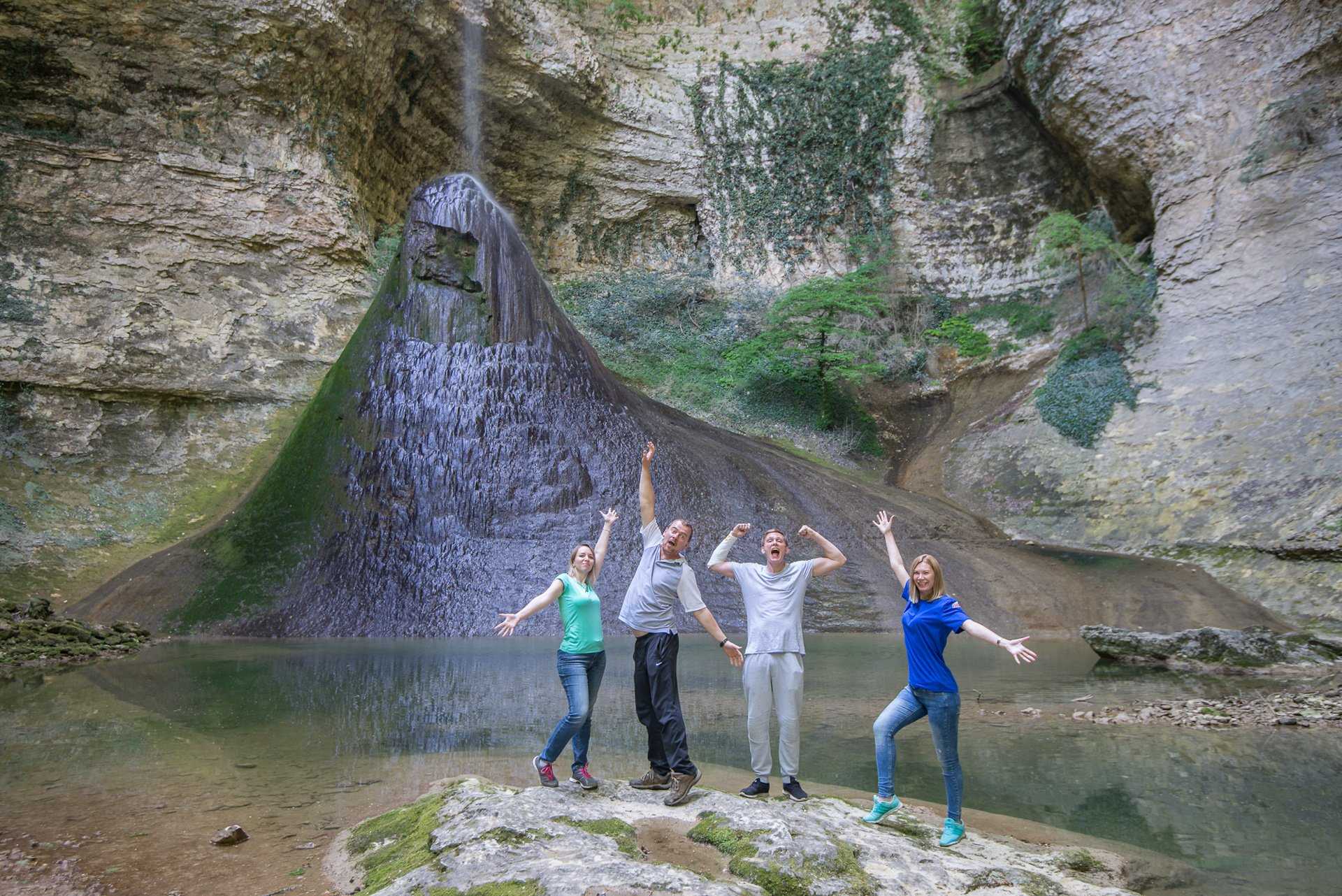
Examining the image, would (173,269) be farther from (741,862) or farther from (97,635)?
(741,862)

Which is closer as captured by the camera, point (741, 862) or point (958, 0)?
point (741, 862)

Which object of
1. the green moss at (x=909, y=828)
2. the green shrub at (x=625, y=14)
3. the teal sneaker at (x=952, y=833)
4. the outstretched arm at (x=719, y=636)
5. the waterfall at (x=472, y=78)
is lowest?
the green moss at (x=909, y=828)

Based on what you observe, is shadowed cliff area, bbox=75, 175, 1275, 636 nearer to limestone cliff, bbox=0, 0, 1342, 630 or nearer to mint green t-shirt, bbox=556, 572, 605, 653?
limestone cliff, bbox=0, 0, 1342, 630

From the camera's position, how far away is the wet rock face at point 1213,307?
1444 cm

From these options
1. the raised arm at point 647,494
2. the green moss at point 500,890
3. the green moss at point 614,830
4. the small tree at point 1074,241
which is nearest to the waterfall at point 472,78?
the small tree at point 1074,241

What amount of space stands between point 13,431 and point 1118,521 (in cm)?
2046

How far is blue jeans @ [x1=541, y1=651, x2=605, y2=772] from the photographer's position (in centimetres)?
412

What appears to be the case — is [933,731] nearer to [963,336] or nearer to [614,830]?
[614,830]

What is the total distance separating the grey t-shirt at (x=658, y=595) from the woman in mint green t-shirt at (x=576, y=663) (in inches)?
7.3

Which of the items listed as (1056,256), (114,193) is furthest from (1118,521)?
(114,193)

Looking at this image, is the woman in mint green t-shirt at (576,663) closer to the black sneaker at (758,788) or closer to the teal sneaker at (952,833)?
the black sneaker at (758,788)

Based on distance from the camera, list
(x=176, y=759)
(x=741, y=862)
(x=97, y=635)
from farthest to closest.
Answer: (x=97, y=635)
(x=176, y=759)
(x=741, y=862)

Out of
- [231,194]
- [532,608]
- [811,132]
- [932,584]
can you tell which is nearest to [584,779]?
[532,608]

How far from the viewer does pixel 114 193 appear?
57.5 ft
